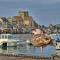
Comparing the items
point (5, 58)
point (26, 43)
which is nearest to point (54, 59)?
point (5, 58)

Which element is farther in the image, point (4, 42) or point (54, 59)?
point (4, 42)

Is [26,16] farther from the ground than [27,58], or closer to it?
farther from the ground

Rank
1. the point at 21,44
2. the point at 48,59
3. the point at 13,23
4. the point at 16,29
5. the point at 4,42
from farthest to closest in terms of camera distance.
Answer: the point at 13,23 → the point at 16,29 → the point at 21,44 → the point at 4,42 → the point at 48,59

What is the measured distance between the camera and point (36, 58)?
89.5 ft

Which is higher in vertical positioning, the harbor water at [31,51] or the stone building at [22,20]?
the stone building at [22,20]

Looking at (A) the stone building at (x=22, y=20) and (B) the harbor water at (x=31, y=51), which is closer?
(B) the harbor water at (x=31, y=51)

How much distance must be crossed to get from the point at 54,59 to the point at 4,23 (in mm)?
80192

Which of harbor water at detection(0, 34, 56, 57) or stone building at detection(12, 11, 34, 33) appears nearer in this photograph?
harbor water at detection(0, 34, 56, 57)

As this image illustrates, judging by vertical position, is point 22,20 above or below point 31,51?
above

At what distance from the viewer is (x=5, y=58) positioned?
27969mm

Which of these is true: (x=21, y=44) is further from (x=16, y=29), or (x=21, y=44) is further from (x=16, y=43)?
(x=16, y=29)

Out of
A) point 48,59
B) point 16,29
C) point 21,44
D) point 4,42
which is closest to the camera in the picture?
point 48,59

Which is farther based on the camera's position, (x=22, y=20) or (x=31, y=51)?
(x=22, y=20)

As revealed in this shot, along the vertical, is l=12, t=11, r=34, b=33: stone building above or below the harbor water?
above
